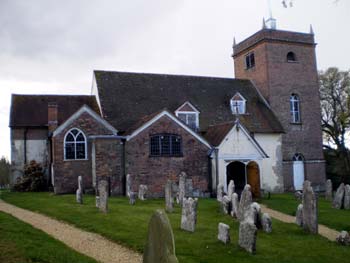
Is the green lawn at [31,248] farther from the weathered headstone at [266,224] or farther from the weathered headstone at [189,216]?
the weathered headstone at [266,224]

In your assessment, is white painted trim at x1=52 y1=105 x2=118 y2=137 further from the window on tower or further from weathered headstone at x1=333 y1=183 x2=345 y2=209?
the window on tower

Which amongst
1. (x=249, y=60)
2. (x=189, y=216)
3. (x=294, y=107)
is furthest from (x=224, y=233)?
Answer: (x=249, y=60)

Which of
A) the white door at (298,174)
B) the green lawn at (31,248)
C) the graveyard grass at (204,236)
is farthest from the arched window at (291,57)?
the green lawn at (31,248)

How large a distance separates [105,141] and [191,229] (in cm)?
1347

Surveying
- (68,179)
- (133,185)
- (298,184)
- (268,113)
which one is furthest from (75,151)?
(298,184)

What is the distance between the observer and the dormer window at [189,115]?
30766 millimetres

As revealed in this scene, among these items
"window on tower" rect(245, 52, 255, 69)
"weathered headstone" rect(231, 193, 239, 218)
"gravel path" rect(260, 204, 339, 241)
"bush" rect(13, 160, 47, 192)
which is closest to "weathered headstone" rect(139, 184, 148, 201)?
"gravel path" rect(260, 204, 339, 241)

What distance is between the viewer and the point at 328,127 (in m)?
47.1

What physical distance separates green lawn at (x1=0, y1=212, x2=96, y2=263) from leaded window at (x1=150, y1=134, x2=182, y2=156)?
14.0 m

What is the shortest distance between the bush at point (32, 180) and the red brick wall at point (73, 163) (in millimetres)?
3911

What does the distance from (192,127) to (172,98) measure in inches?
130

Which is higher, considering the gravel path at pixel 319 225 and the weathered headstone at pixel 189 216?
the weathered headstone at pixel 189 216

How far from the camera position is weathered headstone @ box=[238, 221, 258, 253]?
1123 centimetres

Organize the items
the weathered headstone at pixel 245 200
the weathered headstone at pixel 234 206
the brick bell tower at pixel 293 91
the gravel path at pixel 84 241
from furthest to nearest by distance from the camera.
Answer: the brick bell tower at pixel 293 91
the weathered headstone at pixel 234 206
the weathered headstone at pixel 245 200
the gravel path at pixel 84 241
